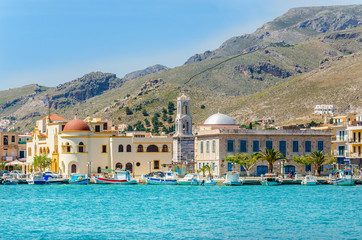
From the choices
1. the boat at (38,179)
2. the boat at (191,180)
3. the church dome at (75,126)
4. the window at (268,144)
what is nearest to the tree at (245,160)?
the window at (268,144)

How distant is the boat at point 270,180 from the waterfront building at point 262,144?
6.26 metres

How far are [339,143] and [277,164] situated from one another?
13.3 metres

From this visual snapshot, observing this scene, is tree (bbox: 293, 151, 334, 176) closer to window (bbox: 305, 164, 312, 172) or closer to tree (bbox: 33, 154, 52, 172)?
window (bbox: 305, 164, 312, 172)

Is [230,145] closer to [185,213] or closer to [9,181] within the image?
[9,181]

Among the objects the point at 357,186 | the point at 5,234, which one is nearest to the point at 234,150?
the point at 357,186

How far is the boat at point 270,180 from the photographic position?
243ft

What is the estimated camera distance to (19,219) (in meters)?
47.2

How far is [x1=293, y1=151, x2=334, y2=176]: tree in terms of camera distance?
7931 cm

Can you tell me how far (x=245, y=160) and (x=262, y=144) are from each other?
486 centimetres

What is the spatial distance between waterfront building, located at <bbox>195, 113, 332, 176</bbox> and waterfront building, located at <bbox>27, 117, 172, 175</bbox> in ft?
35.9

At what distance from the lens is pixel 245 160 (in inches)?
3086

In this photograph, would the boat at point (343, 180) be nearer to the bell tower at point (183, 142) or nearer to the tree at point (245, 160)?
the tree at point (245, 160)

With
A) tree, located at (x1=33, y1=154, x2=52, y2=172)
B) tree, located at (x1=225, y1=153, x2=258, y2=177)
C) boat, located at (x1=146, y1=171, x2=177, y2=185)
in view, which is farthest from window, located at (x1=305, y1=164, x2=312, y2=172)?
tree, located at (x1=33, y1=154, x2=52, y2=172)

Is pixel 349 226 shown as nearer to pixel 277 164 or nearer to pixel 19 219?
pixel 19 219
